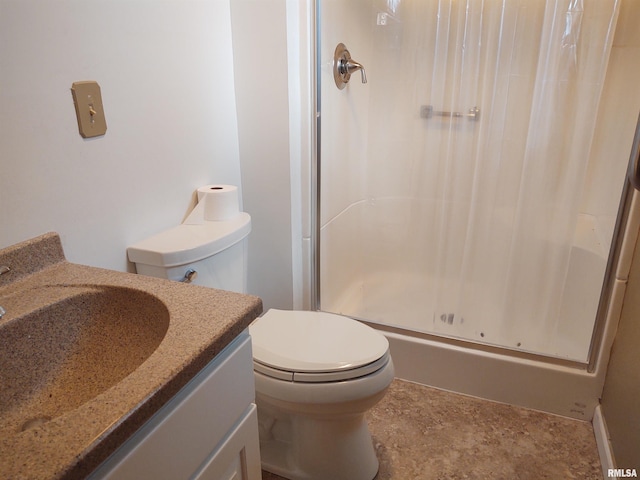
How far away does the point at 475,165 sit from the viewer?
179cm

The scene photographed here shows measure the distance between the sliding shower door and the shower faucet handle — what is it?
40 mm

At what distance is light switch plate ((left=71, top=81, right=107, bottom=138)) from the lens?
107 centimetres

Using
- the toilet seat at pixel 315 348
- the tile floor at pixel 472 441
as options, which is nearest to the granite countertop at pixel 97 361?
the toilet seat at pixel 315 348

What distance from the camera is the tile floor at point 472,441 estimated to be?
1.48 metres

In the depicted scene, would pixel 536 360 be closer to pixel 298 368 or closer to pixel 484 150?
pixel 484 150

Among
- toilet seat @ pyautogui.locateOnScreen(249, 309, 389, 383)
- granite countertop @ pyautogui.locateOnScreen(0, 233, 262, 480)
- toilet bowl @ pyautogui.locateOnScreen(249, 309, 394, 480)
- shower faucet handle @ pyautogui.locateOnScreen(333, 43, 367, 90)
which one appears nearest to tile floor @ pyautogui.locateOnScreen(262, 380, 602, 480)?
toilet bowl @ pyautogui.locateOnScreen(249, 309, 394, 480)

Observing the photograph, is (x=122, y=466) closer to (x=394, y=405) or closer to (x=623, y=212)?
(x=394, y=405)

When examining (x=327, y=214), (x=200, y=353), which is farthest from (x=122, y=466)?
(x=327, y=214)

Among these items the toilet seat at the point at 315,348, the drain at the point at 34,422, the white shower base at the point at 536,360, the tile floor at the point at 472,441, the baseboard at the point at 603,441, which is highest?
the drain at the point at 34,422

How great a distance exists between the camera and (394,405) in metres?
1.78

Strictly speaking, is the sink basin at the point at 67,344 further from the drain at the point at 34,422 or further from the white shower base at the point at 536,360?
the white shower base at the point at 536,360

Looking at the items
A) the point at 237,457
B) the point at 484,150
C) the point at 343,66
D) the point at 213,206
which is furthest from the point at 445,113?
the point at 237,457

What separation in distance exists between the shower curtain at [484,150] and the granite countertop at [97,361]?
4.15ft

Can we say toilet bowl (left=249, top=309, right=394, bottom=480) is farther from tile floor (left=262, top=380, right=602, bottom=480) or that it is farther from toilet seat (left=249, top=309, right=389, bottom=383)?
tile floor (left=262, top=380, right=602, bottom=480)
